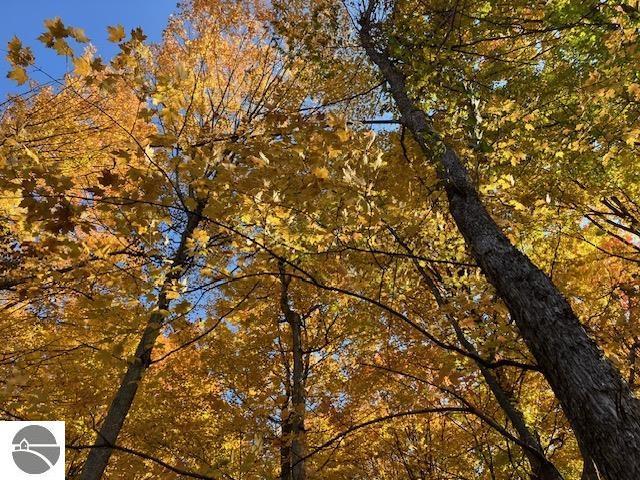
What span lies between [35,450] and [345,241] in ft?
13.1

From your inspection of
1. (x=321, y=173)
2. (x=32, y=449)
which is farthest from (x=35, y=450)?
(x=321, y=173)

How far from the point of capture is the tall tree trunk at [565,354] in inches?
76.1

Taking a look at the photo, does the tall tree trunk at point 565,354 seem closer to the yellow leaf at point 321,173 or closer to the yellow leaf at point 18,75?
the yellow leaf at point 321,173

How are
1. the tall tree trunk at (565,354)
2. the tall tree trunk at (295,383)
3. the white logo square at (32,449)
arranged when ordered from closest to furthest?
the tall tree trunk at (565,354) → the white logo square at (32,449) → the tall tree trunk at (295,383)

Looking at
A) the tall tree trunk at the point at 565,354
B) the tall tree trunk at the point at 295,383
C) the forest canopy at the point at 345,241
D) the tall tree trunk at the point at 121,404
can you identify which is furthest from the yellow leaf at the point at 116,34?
the tall tree trunk at the point at 295,383

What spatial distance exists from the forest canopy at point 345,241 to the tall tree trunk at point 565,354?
0.04 ft

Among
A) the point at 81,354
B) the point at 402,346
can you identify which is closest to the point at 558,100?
the point at 402,346

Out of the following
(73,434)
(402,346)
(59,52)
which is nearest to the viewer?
(59,52)

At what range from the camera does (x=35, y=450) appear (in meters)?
4.46

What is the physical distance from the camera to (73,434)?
7641mm

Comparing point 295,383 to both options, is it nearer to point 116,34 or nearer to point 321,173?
point 321,173

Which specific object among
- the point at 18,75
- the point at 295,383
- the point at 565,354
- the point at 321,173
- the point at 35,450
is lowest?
the point at 565,354

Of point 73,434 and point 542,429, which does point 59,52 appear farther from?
point 73,434

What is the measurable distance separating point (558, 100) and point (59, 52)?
17.1 feet
